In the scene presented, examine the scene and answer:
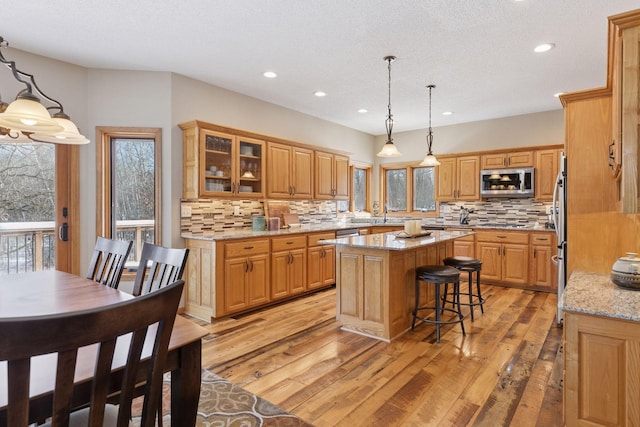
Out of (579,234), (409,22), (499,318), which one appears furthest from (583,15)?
(499,318)

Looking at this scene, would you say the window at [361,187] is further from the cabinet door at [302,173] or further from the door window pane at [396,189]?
the cabinet door at [302,173]

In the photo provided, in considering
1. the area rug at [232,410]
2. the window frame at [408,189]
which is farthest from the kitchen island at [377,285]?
the window frame at [408,189]

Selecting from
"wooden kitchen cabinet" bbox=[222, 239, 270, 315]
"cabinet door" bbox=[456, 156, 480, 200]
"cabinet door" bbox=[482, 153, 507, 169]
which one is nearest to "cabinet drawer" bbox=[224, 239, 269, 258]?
"wooden kitchen cabinet" bbox=[222, 239, 270, 315]

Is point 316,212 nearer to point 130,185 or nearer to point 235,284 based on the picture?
point 235,284

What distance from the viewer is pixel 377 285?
3322 mm

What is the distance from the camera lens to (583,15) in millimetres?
2770

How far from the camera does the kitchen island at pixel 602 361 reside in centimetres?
154

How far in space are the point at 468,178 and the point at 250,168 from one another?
12.0ft

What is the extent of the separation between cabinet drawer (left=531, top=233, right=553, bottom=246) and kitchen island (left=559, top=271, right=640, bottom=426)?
3.60 m

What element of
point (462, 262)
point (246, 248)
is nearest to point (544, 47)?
point (462, 262)

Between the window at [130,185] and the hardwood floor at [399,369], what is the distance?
56.3 inches

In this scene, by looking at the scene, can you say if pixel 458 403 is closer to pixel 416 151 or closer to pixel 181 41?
pixel 181 41

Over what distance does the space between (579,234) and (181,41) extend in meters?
3.62

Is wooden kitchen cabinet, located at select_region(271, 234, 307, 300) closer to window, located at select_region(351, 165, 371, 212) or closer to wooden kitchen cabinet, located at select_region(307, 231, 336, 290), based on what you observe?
wooden kitchen cabinet, located at select_region(307, 231, 336, 290)
